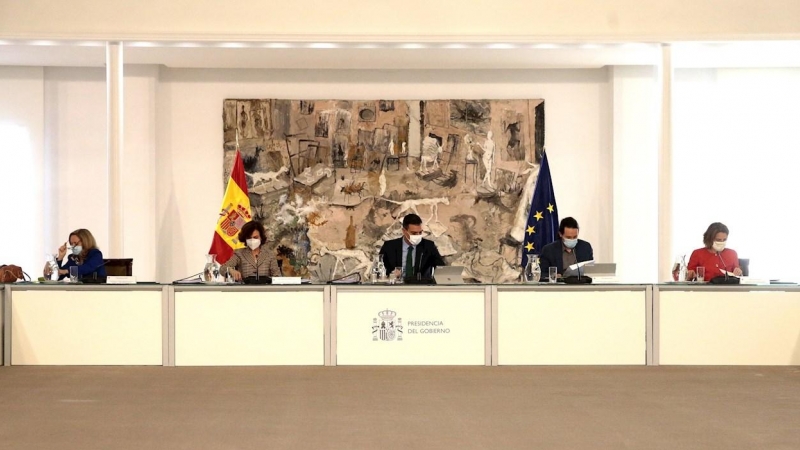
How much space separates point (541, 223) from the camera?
11.4 metres

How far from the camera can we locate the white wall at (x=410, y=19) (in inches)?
394

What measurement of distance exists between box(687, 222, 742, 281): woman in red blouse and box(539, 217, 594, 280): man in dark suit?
1.02 m

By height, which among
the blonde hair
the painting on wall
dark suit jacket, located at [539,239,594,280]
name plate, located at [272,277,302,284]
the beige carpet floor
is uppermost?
the painting on wall

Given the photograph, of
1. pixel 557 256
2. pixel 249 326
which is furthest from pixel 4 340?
pixel 557 256

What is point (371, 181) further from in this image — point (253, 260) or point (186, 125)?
point (253, 260)

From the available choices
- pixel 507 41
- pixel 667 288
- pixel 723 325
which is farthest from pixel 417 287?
pixel 507 41

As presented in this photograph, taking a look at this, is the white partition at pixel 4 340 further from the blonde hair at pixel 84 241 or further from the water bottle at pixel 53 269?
the blonde hair at pixel 84 241

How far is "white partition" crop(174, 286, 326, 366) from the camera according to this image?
26.2 ft

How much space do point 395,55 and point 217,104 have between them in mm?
2653

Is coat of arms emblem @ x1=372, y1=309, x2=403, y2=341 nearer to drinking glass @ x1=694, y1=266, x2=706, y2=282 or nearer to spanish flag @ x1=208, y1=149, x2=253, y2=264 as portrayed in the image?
drinking glass @ x1=694, y1=266, x2=706, y2=282

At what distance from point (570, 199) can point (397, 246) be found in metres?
3.82

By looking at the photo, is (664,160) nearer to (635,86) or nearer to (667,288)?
(635,86)

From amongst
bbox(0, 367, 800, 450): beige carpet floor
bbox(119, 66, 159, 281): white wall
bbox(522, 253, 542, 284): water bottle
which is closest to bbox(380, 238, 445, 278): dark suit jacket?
bbox(522, 253, 542, 284): water bottle

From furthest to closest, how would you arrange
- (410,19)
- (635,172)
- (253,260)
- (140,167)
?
(635,172)
(140,167)
(410,19)
(253,260)
